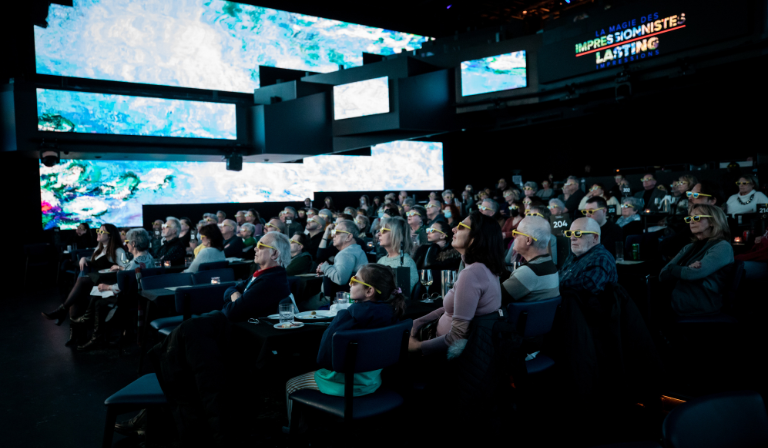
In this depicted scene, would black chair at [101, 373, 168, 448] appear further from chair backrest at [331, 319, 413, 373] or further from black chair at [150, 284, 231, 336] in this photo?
black chair at [150, 284, 231, 336]

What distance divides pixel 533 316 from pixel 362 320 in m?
1.10

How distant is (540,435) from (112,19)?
17.1m

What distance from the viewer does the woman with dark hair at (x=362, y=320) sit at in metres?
2.80

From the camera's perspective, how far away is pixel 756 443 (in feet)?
5.07

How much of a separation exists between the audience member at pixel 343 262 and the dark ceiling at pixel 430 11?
15293 mm

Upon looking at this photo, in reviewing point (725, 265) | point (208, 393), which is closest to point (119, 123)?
point (208, 393)

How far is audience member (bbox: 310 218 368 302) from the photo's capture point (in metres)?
5.14

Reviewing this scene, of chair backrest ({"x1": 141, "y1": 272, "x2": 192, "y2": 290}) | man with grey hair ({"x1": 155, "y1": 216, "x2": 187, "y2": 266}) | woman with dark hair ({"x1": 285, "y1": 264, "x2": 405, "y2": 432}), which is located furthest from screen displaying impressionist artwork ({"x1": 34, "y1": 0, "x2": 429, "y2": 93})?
woman with dark hair ({"x1": 285, "y1": 264, "x2": 405, "y2": 432})

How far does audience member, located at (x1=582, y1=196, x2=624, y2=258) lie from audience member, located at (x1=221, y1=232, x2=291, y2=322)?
12.4 ft

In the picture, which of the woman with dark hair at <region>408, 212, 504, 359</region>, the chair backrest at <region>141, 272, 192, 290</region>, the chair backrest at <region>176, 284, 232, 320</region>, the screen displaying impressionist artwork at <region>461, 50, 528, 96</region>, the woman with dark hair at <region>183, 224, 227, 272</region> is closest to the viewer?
the woman with dark hair at <region>408, 212, 504, 359</region>

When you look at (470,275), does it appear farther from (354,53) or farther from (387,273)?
(354,53)

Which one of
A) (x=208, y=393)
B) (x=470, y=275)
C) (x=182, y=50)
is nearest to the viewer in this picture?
(x=208, y=393)

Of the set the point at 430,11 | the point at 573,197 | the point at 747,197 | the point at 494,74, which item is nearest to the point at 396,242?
the point at 747,197

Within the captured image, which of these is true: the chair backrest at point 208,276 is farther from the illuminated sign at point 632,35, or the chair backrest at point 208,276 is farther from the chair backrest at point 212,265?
the illuminated sign at point 632,35
